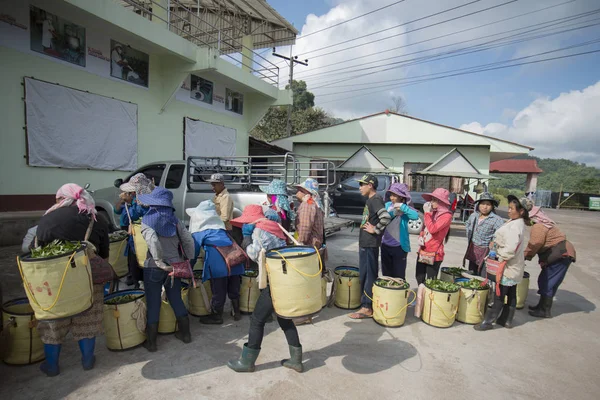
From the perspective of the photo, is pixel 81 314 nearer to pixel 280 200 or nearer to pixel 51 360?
pixel 51 360

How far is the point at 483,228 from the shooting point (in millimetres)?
4582

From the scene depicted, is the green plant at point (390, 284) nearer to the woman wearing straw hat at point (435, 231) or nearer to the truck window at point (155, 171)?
the woman wearing straw hat at point (435, 231)

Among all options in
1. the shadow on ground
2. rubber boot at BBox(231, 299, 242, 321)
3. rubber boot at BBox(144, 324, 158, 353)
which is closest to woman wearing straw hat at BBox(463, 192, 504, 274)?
the shadow on ground

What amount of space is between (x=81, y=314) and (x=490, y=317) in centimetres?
433

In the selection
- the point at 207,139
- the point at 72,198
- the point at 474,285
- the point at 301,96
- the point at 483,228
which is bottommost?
the point at 474,285

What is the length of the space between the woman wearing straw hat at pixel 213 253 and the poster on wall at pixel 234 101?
33.4 feet

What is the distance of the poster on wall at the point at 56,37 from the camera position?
7.15m

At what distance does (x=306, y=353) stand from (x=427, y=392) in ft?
3.77

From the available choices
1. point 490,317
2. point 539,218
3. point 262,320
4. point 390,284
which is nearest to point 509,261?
point 490,317

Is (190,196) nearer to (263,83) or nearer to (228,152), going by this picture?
(228,152)

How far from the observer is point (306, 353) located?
131 inches

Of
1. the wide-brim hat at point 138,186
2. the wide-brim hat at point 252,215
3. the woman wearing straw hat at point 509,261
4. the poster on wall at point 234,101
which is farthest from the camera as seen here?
the poster on wall at point 234,101

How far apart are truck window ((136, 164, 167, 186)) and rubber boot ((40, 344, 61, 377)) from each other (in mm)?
3894

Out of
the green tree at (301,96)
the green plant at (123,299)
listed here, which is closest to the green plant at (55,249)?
the green plant at (123,299)
